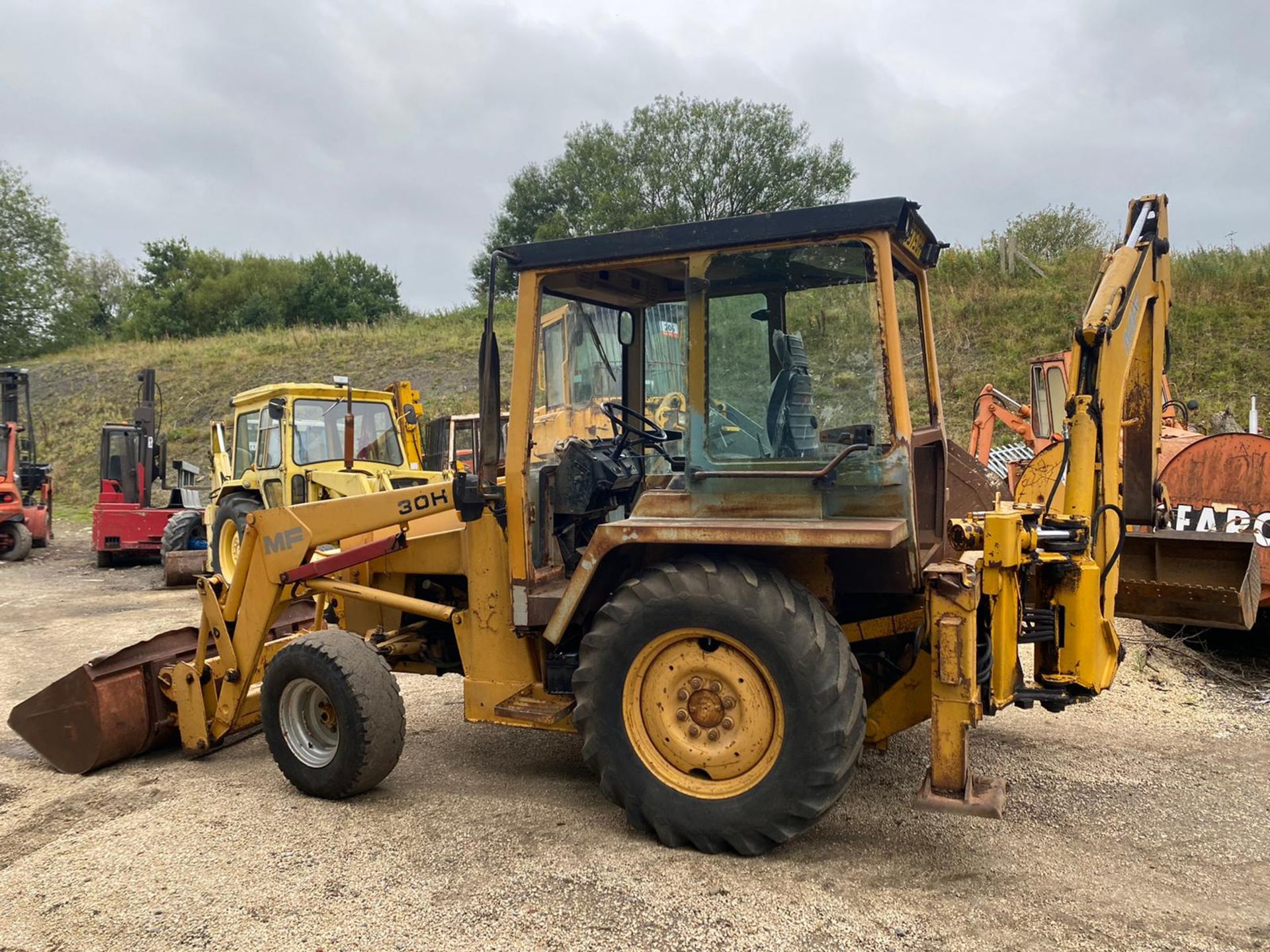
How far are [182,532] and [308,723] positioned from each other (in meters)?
9.93

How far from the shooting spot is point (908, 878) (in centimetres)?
344

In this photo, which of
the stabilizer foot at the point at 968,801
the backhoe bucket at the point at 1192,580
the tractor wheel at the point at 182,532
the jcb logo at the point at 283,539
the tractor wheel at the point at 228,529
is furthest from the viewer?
the tractor wheel at the point at 182,532

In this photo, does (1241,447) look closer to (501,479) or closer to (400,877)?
(501,479)

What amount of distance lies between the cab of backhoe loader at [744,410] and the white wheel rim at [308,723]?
110 cm

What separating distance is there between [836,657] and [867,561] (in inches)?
21.6

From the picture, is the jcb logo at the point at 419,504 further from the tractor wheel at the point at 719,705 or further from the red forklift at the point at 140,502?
the red forklift at the point at 140,502

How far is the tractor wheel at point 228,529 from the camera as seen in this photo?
35.3 ft

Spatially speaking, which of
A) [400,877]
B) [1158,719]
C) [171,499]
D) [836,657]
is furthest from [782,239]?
[171,499]

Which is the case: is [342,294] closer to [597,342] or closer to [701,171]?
[701,171]

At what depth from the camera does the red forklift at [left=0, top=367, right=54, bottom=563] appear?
1507 centimetres

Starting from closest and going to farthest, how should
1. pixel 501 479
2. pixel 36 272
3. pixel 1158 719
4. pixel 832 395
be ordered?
pixel 832 395, pixel 501 479, pixel 1158 719, pixel 36 272

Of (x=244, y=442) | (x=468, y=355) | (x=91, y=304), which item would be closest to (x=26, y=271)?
(x=91, y=304)

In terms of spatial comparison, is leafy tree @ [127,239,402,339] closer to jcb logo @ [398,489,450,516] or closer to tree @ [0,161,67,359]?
tree @ [0,161,67,359]

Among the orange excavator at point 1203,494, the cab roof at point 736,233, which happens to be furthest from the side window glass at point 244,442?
the orange excavator at point 1203,494
